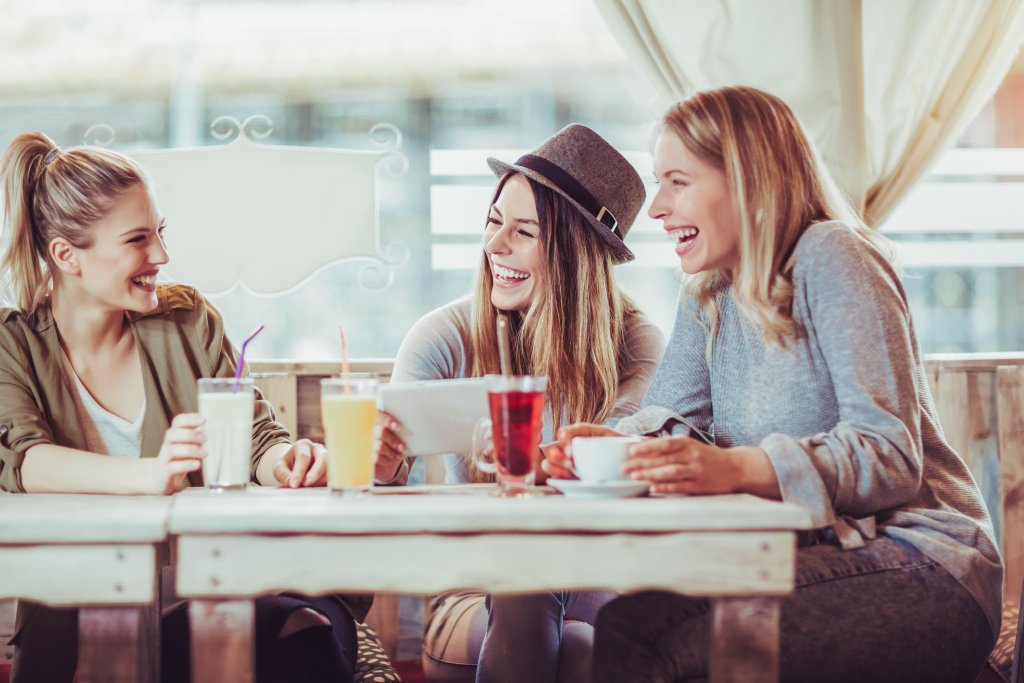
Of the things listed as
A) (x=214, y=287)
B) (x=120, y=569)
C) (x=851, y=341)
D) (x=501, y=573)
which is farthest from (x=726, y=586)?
(x=214, y=287)

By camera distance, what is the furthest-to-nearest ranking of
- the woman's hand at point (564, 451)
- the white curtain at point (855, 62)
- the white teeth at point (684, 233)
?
1. the white curtain at point (855, 62)
2. the white teeth at point (684, 233)
3. the woman's hand at point (564, 451)

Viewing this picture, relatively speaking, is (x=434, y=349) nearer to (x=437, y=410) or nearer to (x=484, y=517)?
(x=437, y=410)

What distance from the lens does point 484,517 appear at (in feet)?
3.78

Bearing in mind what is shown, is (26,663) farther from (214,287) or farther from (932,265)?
(932,265)

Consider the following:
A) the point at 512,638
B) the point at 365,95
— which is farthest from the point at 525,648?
the point at 365,95

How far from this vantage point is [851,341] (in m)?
1.46

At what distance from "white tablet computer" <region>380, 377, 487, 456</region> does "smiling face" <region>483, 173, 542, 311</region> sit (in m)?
0.62

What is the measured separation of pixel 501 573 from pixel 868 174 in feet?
6.30

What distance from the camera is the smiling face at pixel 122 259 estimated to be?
188cm

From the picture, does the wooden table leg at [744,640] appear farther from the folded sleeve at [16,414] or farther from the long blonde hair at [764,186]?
the folded sleeve at [16,414]

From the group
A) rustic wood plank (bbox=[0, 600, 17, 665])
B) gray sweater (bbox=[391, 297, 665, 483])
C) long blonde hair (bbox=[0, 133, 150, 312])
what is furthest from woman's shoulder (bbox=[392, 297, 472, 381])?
rustic wood plank (bbox=[0, 600, 17, 665])

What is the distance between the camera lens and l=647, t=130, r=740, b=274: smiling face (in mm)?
1737

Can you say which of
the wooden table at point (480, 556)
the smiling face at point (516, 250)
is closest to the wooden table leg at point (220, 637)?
the wooden table at point (480, 556)

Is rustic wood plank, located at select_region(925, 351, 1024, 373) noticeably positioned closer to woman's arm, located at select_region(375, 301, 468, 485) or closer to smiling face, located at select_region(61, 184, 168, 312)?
woman's arm, located at select_region(375, 301, 468, 485)
